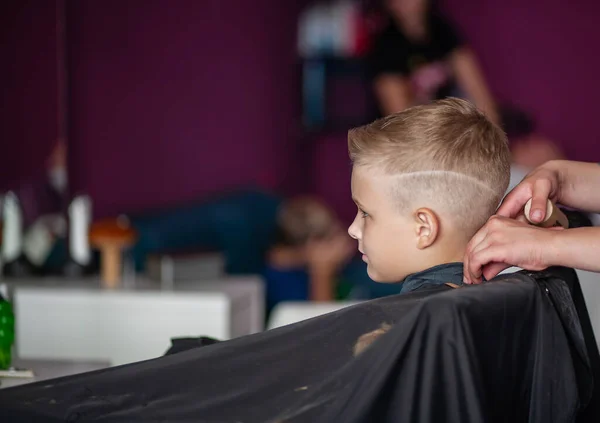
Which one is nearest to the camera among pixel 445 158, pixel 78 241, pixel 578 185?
pixel 445 158

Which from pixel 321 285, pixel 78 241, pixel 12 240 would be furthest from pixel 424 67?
pixel 12 240

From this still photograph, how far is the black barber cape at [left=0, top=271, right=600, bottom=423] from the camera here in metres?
1.06

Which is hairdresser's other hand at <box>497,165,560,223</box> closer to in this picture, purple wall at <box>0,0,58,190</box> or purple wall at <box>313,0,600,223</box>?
purple wall at <box>0,0,58,190</box>

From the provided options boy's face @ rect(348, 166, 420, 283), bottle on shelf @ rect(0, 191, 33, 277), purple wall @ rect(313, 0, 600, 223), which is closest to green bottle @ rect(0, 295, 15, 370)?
boy's face @ rect(348, 166, 420, 283)

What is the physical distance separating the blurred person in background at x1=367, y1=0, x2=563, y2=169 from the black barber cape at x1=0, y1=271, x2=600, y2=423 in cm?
373

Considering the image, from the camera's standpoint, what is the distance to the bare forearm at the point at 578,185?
162 cm

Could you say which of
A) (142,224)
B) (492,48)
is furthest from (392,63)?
(142,224)

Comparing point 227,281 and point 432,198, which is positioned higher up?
point 432,198

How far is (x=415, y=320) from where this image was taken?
41.8 inches

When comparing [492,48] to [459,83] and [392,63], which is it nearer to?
[459,83]

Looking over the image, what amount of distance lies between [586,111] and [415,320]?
4.57 m

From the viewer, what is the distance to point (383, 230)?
5.01 feet

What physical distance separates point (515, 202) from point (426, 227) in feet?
0.52

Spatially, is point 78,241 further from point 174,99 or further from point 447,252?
point 447,252
